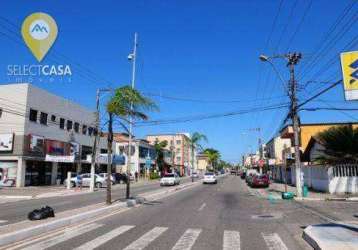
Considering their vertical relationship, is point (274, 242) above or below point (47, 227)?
below

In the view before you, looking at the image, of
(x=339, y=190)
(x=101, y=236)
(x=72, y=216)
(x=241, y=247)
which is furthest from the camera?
(x=339, y=190)

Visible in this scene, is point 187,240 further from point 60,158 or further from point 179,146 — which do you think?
point 179,146

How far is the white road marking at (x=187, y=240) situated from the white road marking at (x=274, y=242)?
1868mm

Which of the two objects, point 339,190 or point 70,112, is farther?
point 70,112

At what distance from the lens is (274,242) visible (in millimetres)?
10367

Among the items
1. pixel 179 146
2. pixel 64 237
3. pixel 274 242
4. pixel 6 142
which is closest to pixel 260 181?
pixel 6 142

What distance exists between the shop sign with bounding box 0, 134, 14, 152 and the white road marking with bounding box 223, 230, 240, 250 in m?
32.3

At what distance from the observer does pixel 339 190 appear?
98.7 ft

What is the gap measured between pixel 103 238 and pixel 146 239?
1.13 metres

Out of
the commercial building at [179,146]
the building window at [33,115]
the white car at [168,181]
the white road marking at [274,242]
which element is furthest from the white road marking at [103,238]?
the commercial building at [179,146]

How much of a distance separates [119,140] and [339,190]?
193ft

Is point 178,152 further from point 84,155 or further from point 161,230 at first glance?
point 161,230

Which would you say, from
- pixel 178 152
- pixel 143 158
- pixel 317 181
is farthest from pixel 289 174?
pixel 178 152

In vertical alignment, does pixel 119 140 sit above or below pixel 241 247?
above
